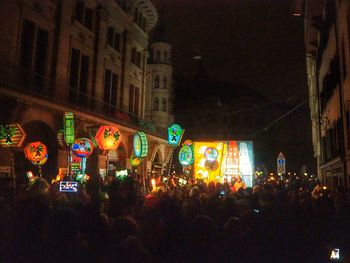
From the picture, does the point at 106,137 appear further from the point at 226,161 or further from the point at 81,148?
the point at 226,161

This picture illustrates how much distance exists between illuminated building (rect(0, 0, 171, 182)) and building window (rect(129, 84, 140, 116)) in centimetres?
9

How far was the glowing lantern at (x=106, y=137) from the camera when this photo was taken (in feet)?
47.5

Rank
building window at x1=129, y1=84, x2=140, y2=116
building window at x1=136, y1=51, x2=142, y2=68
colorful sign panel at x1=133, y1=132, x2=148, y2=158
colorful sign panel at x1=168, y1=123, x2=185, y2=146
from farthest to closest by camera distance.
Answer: building window at x1=136, y1=51, x2=142, y2=68 < building window at x1=129, y1=84, x2=140, y2=116 < colorful sign panel at x1=168, y1=123, x2=185, y2=146 < colorful sign panel at x1=133, y1=132, x2=148, y2=158

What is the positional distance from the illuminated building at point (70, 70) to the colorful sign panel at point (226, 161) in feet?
20.7

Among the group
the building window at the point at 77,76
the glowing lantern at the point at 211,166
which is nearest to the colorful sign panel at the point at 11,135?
the building window at the point at 77,76

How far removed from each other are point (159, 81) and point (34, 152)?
2520cm

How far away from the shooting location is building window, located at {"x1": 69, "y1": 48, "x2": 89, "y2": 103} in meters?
20.3

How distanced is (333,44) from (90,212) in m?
14.1

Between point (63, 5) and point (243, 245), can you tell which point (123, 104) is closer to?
point (63, 5)

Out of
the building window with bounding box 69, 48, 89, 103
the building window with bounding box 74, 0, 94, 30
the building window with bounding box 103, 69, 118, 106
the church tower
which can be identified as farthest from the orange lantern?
the church tower

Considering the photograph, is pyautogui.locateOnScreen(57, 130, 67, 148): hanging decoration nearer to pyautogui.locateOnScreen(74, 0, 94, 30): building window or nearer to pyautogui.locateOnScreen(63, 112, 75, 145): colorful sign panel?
pyautogui.locateOnScreen(63, 112, 75, 145): colorful sign panel

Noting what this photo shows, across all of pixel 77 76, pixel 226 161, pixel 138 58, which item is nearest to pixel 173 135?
pixel 226 161

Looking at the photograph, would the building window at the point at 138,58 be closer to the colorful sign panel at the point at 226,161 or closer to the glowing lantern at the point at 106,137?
the colorful sign panel at the point at 226,161

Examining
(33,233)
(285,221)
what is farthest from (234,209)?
(33,233)
